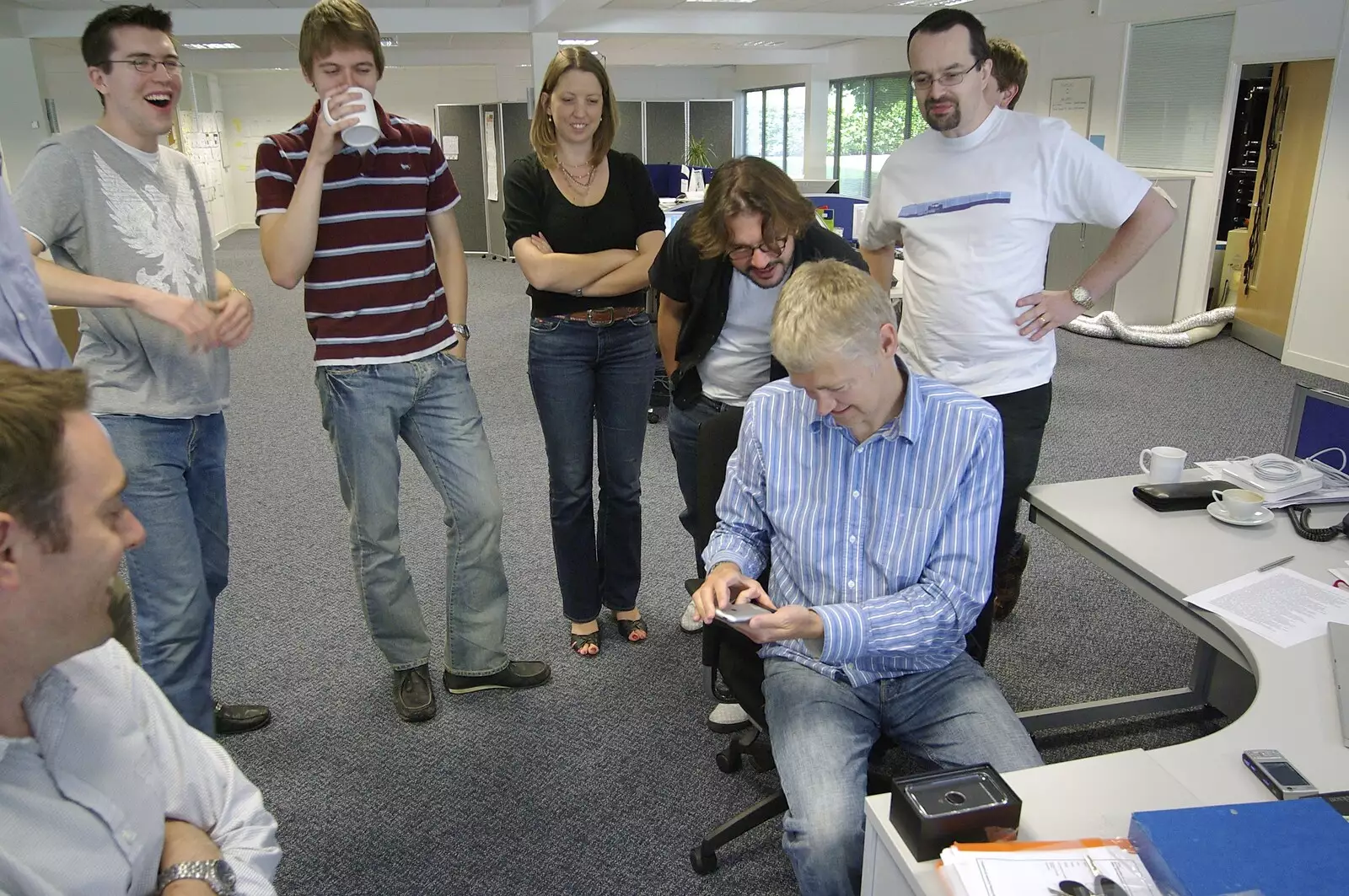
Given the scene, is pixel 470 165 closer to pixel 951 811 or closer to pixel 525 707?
pixel 525 707

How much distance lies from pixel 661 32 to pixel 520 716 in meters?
9.21

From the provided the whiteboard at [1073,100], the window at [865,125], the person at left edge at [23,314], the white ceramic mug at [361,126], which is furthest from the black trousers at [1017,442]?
the window at [865,125]

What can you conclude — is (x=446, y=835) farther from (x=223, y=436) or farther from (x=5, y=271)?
(x=5, y=271)

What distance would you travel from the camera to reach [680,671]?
2.60m

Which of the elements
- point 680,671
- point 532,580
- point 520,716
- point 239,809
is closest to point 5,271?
point 239,809

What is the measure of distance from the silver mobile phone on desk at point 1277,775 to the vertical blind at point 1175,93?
6.72 meters

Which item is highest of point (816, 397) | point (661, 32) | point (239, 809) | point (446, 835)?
point (661, 32)

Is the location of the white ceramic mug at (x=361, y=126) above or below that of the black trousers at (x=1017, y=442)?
above

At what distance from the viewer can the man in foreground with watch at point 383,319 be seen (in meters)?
1.88

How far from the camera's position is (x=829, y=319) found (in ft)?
4.95

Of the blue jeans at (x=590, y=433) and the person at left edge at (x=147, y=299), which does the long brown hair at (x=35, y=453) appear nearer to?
the person at left edge at (x=147, y=299)

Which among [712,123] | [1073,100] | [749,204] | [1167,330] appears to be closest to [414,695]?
[749,204]

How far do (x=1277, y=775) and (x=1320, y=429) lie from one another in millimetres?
1196

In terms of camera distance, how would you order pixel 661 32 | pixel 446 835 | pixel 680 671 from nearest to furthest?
pixel 446 835, pixel 680 671, pixel 661 32
